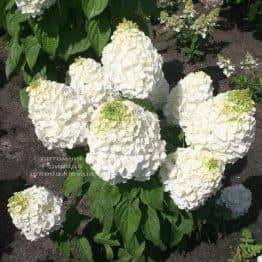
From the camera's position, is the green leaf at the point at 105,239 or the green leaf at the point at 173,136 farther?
the green leaf at the point at 105,239

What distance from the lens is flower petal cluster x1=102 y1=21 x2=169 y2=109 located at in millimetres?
2150

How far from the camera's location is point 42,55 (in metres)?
3.19

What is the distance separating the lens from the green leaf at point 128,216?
239 cm

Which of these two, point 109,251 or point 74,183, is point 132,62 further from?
point 109,251

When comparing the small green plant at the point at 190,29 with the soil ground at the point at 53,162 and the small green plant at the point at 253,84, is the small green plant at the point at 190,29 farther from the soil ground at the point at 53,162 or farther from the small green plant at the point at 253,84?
the small green plant at the point at 253,84

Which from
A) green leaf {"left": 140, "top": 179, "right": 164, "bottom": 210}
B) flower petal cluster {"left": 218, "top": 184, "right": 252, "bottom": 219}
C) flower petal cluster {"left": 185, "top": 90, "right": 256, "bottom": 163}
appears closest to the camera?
flower petal cluster {"left": 185, "top": 90, "right": 256, "bottom": 163}

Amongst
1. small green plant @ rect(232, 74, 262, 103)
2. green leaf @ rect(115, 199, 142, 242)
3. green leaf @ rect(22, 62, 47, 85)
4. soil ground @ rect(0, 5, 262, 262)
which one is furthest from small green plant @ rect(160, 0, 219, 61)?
green leaf @ rect(115, 199, 142, 242)

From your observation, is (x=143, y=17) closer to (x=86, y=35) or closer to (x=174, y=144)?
(x=86, y=35)

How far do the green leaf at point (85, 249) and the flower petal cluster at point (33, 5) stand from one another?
1136 mm

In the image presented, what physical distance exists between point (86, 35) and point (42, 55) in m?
0.38

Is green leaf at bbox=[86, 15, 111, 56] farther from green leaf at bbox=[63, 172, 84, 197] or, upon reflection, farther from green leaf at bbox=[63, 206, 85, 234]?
green leaf at bbox=[63, 206, 85, 234]

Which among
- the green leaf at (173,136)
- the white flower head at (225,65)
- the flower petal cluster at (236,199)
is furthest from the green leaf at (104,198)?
the white flower head at (225,65)

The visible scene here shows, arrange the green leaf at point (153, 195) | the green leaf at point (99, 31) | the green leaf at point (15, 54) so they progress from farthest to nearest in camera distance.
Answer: the green leaf at point (15, 54) → the green leaf at point (99, 31) → the green leaf at point (153, 195)

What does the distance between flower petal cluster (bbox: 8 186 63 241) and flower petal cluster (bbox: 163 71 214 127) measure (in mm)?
696
